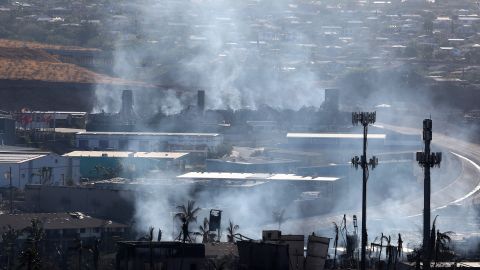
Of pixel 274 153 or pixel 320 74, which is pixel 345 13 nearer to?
pixel 320 74

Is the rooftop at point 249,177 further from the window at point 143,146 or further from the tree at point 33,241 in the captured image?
the tree at point 33,241

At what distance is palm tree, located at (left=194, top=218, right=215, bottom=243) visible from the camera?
46000 mm

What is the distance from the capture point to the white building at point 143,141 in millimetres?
72562

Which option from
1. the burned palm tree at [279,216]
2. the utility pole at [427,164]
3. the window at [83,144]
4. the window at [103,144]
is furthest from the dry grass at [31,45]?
the utility pole at [427,164]

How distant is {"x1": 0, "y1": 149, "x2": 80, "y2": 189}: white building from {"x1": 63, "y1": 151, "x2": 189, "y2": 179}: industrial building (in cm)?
85

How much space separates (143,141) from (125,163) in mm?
8226

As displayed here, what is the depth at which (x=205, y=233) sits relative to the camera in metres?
46.6

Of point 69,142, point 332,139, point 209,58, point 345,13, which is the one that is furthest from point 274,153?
point 345,13

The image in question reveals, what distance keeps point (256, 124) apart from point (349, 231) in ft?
Answer: 102

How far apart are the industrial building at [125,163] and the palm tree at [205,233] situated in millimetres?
14021

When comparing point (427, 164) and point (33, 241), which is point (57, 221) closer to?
point (33, 241)

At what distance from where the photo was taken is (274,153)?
70.6 metres

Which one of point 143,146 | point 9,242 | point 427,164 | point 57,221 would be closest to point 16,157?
point 143,146

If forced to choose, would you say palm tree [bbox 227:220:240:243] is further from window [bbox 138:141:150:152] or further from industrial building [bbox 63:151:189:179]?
window [bbox 138:141:150:152]
